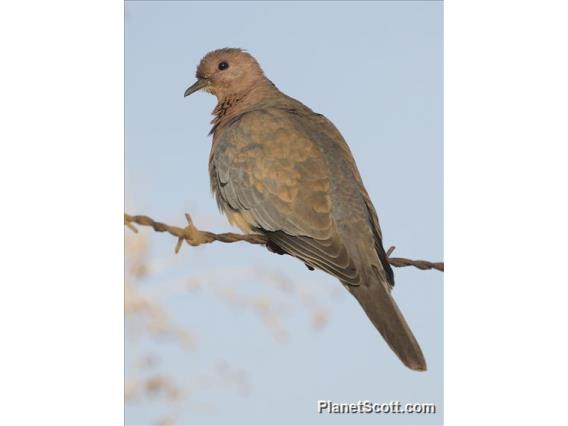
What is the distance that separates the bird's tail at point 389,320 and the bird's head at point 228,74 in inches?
85.7

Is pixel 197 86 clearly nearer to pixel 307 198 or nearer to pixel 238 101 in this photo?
pixel 238 101

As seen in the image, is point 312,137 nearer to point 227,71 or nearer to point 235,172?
point 235,172

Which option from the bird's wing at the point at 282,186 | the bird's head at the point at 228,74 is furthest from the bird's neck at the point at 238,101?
the bird's wing at the point at 282,186

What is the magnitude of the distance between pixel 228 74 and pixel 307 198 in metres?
1.75

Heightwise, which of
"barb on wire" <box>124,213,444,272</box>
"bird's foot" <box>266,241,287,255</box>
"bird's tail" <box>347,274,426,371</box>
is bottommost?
"bird's tail" <box>347,274,426,371</box>

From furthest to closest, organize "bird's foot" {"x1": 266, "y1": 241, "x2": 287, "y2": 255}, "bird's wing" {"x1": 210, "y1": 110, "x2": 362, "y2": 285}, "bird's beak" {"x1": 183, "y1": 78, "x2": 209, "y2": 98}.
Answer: "bird's beak" {"x1": 183, "y1": 78, "x2": 209, "y2": 98} → "bird's foot" {"x1": 266, "y1": 241, "x2": 287, "y2": 255} → "bird's wing" {"x1": 210, "y1": 110, "x2": 362, "y2": 285}

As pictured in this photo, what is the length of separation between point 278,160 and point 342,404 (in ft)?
4.93

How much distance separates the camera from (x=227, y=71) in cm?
584

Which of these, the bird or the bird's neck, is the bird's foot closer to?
the bird

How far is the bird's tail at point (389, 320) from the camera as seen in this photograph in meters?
3.76

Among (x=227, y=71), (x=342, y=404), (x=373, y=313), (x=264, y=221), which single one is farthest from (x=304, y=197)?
(x=227, y=71)

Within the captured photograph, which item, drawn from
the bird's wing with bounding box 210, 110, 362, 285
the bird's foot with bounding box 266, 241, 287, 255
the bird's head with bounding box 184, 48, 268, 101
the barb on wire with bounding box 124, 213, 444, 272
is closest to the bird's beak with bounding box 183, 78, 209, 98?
the bird's head with bounding box 184, 48, 268, 101

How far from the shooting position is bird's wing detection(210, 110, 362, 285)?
167 inches

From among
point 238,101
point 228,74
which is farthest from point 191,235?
point 228,74
